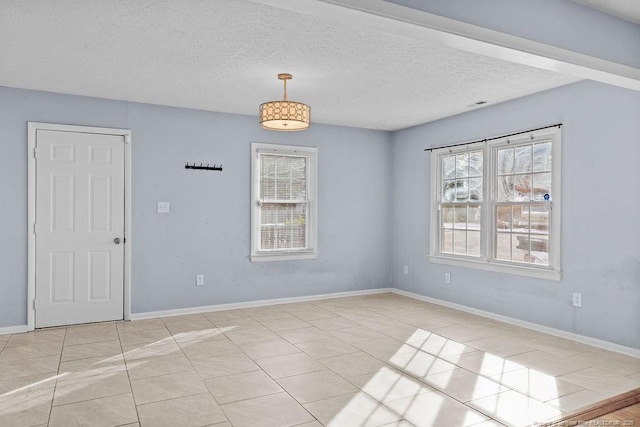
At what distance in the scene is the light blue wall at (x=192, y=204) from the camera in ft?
15.3

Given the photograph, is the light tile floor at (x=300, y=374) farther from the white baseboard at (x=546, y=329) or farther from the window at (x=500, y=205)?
the window at (x=500, y=205)

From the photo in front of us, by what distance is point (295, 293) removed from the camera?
20.3ft

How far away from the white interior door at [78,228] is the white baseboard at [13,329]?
120 mm

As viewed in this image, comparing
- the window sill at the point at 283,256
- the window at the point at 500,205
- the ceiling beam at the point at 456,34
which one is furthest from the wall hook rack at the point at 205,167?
the ceiling beam at the point at 456,34

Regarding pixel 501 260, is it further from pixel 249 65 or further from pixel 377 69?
pixel 249 65

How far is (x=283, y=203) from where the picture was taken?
6121 millimetres

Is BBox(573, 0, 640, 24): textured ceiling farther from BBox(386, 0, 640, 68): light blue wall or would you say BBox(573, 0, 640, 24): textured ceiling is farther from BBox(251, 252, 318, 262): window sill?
BBox(251, 252, 318, 262): window sill

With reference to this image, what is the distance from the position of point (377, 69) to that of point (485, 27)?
1.67 metres

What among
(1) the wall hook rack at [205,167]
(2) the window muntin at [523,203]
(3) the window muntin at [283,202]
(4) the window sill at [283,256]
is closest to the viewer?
(2) the window muntin at [523,203]

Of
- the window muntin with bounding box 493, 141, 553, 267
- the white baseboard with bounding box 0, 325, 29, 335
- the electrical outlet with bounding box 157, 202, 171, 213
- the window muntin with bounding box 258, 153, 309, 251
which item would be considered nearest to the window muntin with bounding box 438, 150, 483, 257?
the window muntin with bounding box 493, 141, 553, 267

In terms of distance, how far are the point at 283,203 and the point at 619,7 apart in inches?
168

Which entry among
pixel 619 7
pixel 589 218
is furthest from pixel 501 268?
pixel 619 7

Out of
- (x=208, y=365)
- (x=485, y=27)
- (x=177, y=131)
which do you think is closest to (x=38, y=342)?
(x=208, y=365)

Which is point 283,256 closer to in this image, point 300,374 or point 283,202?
point 283,202
